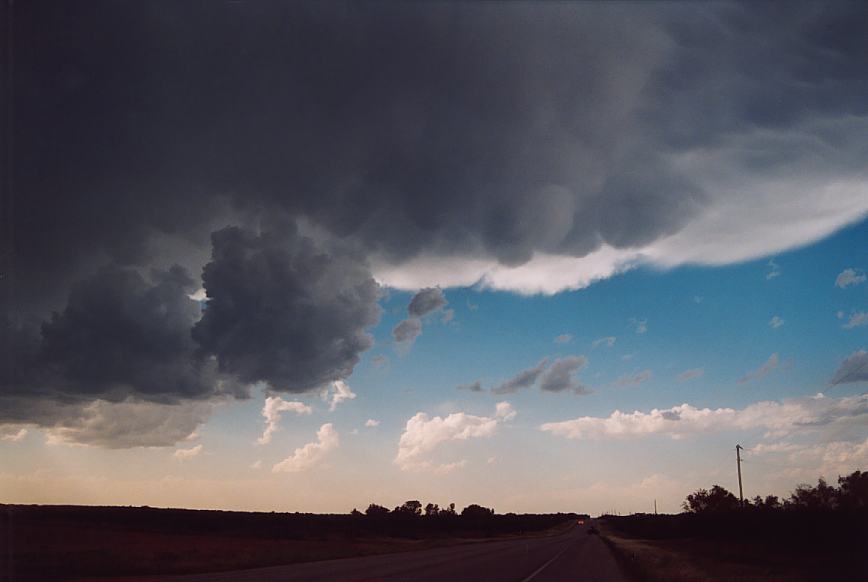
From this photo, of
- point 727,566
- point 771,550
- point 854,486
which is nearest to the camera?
point 727,566

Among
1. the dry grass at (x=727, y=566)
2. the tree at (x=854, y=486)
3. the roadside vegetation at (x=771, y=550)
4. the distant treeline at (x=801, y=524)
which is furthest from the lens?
the tree at (x=854, y=486)

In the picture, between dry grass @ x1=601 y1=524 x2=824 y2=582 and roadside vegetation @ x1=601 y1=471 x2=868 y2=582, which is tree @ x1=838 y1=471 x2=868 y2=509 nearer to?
roadside vegetation @ x1=601 y1=471 x2=868 y2=582

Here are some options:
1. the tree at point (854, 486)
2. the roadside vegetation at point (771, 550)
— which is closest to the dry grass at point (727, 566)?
the roadside vegetation at point (771, 550)

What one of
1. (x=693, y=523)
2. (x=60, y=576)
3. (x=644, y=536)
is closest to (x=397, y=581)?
(x=60, y=576)

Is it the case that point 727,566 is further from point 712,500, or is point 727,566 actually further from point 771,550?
point 712,500

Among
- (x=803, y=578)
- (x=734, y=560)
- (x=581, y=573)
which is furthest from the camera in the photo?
(x=734, y=560)

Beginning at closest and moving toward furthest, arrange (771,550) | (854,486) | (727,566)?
(727,566) → (771,550) → (854,486)

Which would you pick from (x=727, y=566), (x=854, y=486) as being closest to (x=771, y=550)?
(x=727, y=566)

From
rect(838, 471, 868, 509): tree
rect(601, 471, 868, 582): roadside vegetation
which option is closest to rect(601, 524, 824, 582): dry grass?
rect(601, 471, 868, 582): roadside vegetation

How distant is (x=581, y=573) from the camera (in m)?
30.8

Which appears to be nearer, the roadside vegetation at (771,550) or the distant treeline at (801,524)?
the roadside vegetation at (771,550)

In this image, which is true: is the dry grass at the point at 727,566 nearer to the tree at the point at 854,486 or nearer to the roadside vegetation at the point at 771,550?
the roadside vegetation at the point at 771,550

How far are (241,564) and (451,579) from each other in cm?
1457

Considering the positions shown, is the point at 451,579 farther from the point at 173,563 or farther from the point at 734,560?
the point at 734,560
